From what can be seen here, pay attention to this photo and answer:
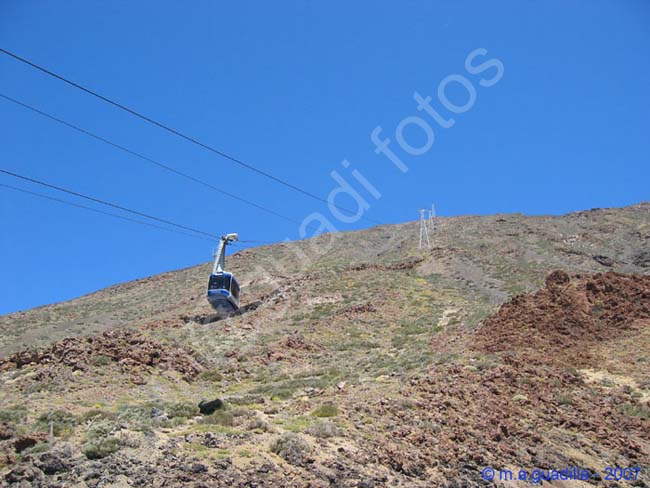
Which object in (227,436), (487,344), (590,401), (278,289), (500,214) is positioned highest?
(500,214)

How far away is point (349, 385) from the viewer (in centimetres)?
2095

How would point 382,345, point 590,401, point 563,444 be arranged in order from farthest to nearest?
point 382,345 → point 590,401 → point 563,444

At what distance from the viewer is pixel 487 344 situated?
2541 centimetres

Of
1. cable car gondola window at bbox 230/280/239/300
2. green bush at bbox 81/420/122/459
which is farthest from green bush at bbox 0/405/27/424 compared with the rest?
cable car gondola window at bbox 230/280/239/300

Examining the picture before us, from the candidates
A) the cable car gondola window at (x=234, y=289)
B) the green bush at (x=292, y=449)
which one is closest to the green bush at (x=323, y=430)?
the green bush at (x=292, y=449)

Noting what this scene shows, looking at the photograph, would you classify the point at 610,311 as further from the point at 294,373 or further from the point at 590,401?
the point at 294,373

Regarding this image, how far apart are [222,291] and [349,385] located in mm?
16358

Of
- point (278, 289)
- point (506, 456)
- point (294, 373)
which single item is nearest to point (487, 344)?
point (294, 373)

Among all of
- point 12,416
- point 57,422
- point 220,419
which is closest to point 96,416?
point 57,422

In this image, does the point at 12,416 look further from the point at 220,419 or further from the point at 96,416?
the point at 220,419

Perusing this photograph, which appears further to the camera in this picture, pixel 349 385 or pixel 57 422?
pixel 349 385

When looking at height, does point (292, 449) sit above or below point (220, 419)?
below

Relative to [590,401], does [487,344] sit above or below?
above

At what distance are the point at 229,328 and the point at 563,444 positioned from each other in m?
24.3
